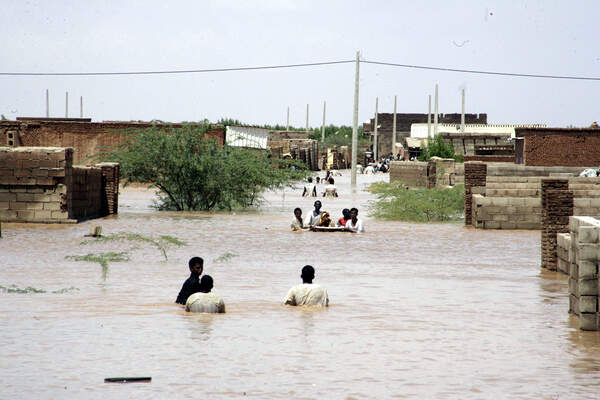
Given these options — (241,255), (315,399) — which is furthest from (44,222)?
(315,399)

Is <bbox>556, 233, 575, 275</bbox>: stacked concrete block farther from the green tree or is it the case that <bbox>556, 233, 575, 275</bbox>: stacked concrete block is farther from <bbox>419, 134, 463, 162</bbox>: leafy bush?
<bbox>419, 134, 463, 162</bbox>: leafy bush

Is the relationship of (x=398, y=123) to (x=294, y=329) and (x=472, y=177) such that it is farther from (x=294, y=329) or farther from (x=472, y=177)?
(x=294, y=329)

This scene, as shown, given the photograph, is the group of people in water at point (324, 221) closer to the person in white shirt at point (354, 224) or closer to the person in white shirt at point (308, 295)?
the person in white shirt at point (354, 224)

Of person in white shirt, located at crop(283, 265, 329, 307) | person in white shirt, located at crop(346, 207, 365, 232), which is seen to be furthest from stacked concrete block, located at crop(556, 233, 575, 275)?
person in white shirt, located at crop(346, 207, 365, 232)

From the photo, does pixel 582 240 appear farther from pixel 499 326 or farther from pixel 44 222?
pixel 44 222

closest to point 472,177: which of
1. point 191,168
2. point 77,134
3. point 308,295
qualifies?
point 191,168

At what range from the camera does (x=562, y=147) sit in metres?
40.2

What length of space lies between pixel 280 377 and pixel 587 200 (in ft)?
60.8

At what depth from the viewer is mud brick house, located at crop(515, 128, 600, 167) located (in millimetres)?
39969

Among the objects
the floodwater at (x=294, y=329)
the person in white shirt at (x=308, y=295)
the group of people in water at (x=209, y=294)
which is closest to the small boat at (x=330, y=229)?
the floodwater at (x=294, y=329)

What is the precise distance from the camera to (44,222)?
92.5 feet

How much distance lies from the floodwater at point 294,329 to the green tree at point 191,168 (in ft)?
44.1

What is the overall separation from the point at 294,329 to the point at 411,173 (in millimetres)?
47466

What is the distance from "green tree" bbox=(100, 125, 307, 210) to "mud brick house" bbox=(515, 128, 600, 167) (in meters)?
10.7
